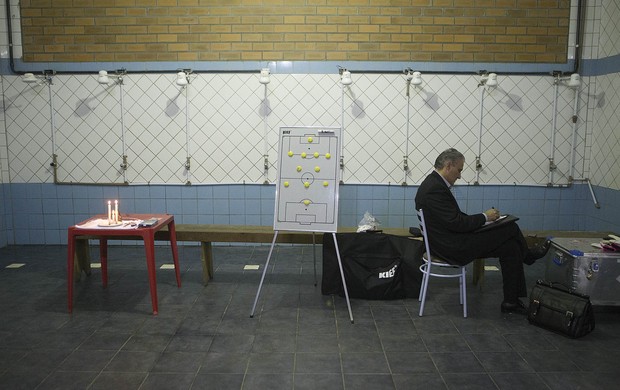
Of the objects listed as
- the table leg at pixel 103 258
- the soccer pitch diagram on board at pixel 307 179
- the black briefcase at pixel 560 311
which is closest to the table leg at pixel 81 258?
the table leg at pixel 103 258

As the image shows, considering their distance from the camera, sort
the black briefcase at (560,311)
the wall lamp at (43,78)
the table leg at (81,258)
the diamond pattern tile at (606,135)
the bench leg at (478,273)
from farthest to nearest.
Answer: the wall lamp at (43,78) → the diamond pattern tile at (606,135) → the table leg at (81,258) → the bench leg at (478,273) → the black briefcase at (560,311)

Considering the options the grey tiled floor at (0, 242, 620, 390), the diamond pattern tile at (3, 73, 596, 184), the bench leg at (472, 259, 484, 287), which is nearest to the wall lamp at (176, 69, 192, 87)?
the diamond pattern tile at (3, 73, 596, 184)

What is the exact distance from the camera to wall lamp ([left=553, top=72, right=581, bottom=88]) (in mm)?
5309

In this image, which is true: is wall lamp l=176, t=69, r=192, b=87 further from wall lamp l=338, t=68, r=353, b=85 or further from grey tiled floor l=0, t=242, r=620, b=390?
grey tiled floor l=0, t=242, r=620, b=390

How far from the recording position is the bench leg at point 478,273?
4.32m

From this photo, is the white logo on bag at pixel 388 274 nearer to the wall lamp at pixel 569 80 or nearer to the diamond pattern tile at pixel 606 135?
the diamond pattern tile at pixel 606 135

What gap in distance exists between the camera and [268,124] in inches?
218

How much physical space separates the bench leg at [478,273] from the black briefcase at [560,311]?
2.40ft

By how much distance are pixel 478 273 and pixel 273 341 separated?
6.92 feet

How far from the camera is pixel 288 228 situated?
3797mm

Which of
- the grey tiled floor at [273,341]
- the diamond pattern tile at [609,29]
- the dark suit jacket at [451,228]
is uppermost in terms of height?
the diamond pattern tile at [609,29]

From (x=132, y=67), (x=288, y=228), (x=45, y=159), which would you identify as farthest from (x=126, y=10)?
(x=288, y=228)

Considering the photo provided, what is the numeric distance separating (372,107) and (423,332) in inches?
112

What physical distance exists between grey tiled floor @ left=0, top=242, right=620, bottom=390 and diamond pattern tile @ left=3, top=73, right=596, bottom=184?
4.96ft
